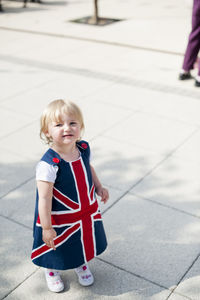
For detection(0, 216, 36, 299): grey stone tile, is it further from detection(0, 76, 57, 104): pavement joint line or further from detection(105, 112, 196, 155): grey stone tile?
detection(0, 76, 57, 104): pavement joint line

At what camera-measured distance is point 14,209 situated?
3637 mm

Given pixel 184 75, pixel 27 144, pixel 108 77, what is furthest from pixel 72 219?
pixel 184 75

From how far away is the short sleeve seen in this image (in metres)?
2.38

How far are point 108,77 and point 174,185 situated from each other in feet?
11.2

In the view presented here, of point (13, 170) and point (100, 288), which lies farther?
point (13, 170)

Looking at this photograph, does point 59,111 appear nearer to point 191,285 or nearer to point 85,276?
point 85,276

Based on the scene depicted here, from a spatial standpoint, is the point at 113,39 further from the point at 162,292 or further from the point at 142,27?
the point at 162,292

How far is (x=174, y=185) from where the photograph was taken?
13.1 feet

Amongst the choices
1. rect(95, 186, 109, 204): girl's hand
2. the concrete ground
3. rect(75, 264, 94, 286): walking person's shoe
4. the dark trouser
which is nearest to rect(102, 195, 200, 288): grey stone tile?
the concrete ground

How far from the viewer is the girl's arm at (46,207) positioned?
240 cm

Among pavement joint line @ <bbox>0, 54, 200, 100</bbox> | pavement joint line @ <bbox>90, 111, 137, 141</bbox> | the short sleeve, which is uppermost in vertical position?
the short sleeve

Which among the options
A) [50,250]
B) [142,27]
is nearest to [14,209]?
[50,250]

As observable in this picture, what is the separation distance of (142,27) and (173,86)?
15.2ft

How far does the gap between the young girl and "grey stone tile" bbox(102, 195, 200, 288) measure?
1.34 feet
